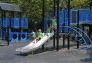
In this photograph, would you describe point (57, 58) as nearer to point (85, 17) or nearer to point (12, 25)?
point (85, 17)

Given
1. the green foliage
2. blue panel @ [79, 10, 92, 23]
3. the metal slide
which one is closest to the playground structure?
the green foliage

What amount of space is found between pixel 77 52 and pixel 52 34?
7.53 ft

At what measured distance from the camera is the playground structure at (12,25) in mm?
31062

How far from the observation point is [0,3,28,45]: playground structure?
31062 millimetres

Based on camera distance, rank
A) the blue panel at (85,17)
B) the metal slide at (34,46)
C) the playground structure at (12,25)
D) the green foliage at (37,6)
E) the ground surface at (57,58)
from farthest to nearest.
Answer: the green foliage at (37,6), the playground structure at (12,25), the blue panel at (85,17), the metal slide at (34,46), the ground surface at (57,58)

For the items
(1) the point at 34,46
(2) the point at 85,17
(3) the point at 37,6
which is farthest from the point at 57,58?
(3) the point at 37,6

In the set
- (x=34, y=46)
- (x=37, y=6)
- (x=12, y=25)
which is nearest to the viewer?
(x=34, y=46)

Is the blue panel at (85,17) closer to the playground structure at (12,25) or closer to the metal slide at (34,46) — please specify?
the playground structure at (12,25)

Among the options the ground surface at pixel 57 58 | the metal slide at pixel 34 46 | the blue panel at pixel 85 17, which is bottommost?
the ground surface at pixel 57 58

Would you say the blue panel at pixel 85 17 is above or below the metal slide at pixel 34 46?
above

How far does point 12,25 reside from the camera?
34125mm

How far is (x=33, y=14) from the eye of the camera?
128 ft

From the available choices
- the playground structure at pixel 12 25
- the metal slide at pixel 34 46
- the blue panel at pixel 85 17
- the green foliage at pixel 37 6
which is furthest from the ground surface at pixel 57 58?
the green foliage at pixel 37 6

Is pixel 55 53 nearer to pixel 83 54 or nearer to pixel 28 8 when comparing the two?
pixel 83 54
